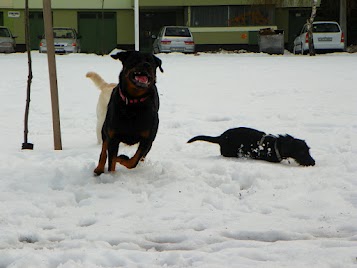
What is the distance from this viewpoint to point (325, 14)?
34.4 metres

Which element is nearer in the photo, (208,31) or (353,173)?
(353,173)

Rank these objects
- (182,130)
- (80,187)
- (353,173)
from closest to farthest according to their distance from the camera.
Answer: (80,187) < (353,173) < (182,130)

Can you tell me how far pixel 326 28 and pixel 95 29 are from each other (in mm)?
14113

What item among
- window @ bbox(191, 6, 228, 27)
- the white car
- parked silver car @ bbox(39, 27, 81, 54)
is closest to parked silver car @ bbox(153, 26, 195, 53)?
parked silver car @ bbox(39, 27, 81, 54)

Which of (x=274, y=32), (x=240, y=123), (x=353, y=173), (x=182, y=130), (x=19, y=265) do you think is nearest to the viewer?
(x=19, y=265)

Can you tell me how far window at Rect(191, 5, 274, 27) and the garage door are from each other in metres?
5.16

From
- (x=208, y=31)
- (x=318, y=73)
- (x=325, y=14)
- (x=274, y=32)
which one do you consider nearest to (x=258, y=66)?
(x=318, y=73)

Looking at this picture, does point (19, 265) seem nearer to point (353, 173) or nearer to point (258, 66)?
point (353, 173)

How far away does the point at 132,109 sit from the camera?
450 centimetres

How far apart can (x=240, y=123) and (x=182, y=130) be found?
1.02m

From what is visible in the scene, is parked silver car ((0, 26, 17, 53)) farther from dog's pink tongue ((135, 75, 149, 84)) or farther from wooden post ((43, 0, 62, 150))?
dog's pink tongue ((135, 75, 149, 84))

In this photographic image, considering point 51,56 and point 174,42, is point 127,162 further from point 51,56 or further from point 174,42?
point 174,42

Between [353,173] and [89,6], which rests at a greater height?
[89,6]

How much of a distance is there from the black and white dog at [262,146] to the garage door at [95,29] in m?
29.9
